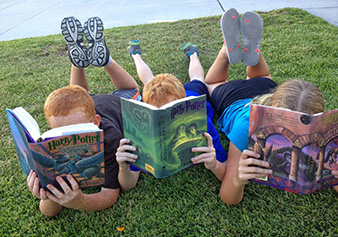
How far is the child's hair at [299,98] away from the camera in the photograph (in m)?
1.47

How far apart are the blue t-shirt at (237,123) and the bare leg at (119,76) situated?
0.95 metres

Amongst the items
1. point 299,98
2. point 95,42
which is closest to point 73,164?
point 299,98

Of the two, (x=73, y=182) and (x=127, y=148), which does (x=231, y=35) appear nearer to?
(x=127, y=148)

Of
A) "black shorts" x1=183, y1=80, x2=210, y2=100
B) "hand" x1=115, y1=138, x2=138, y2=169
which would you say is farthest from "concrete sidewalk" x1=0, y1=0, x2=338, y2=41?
"hand" x1=115, y1=138, x2=138, y2=169

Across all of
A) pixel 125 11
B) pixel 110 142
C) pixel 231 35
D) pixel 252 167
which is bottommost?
pixel 125 11

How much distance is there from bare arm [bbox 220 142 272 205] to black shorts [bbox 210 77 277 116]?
2.30 ft

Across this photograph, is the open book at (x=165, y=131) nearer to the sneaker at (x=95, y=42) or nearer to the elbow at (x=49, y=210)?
the elbow at (x=49, y=210)

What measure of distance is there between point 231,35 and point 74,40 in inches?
51.7

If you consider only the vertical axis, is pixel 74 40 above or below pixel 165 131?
above

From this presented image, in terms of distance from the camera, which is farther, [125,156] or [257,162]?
[125,156]

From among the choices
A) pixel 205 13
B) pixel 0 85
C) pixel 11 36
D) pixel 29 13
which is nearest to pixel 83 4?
pixel 29 13

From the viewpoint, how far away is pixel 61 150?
4.56 ft

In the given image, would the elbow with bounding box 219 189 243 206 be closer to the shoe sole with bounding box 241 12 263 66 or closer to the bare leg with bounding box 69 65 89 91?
the shoe sole with bounding box 241 12 263 66

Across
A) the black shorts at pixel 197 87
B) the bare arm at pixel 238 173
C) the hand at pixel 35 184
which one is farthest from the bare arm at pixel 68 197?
the black shorts at pixel 197 87
